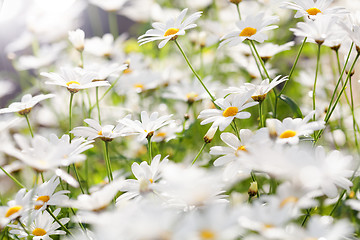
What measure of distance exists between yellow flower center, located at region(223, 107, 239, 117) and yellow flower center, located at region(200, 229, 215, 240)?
12.4 inches

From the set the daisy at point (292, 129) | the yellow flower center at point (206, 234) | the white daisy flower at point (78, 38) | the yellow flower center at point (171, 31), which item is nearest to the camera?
the yellow flower center at point (206, 234)

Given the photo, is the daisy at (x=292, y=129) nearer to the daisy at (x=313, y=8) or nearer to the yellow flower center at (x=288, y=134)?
the yellow flower center at (x=288, y=134)

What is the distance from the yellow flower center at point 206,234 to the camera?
34 cm

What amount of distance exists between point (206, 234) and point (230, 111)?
0.32m

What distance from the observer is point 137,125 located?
66 cm

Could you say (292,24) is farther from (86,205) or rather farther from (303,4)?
(86,205)

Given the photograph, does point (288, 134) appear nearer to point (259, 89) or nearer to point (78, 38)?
point (259, 89)

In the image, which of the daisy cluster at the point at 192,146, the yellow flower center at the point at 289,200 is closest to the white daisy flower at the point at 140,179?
the daisy cluster at the point at 192,146

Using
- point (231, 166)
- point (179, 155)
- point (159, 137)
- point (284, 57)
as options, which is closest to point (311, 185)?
point (231, 166)

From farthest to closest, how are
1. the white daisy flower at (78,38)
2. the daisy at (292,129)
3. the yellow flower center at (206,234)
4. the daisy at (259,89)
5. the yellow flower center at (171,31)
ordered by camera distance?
the white daisy flower at (78,38) → the yellow flower center at (171,31) → the daisy at (259,89) → the daisy at (292,129) → the yellow flower center at (206,234)

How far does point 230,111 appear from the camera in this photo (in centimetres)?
64

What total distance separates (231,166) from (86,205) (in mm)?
209

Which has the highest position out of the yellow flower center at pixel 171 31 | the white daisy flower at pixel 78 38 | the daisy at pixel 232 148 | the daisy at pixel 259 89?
the yellow flower center at pixel 171 31

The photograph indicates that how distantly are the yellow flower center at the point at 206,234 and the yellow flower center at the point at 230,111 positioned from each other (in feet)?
1.04
